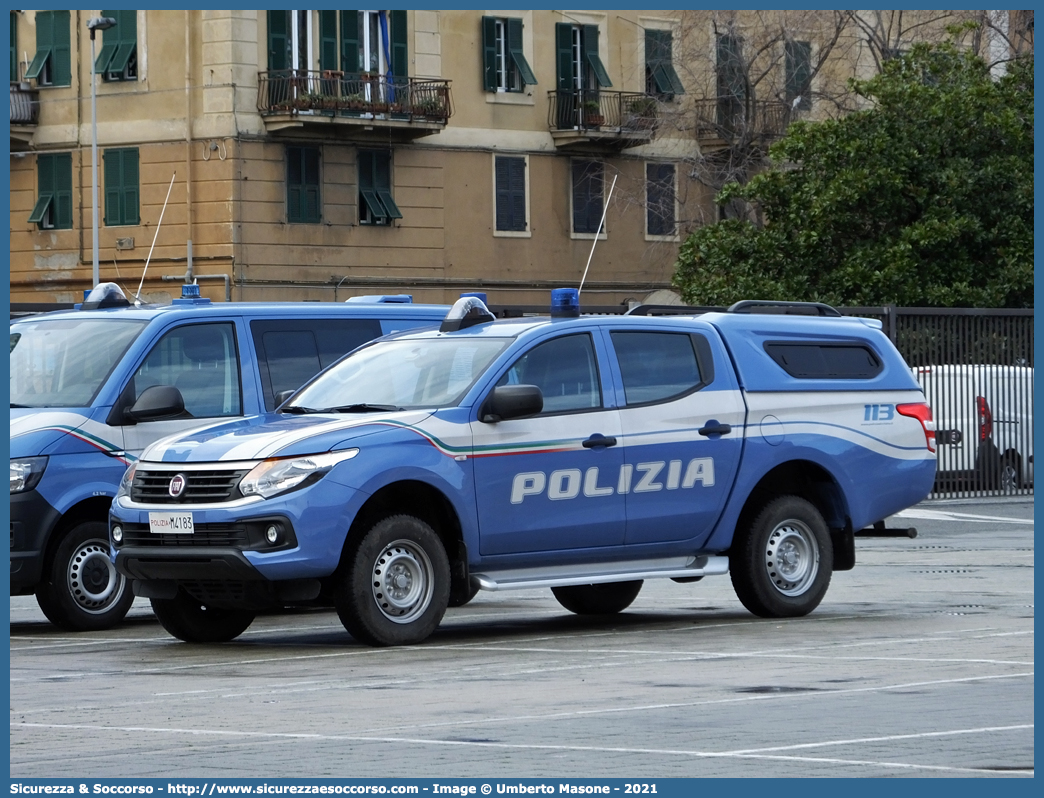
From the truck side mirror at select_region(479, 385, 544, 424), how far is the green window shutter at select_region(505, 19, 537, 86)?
35683 mm

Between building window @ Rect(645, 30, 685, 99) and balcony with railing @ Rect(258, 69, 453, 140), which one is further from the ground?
building window @ Rect(645, 30, 685, 99)

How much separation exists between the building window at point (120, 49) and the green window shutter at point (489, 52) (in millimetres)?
7457

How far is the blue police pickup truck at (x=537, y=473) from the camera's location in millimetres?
11945

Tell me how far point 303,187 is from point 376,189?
5.59ft

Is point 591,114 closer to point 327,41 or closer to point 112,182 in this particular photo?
point 327,41

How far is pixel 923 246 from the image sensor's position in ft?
115

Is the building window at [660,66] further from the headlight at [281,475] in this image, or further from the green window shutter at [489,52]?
the headlight at [281,475]

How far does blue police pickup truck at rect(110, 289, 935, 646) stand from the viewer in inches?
470

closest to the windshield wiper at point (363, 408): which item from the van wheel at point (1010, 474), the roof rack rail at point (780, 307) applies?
the roof rack rail at point (780, 307)

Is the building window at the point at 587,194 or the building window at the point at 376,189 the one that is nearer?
the building window at the point at 376,189

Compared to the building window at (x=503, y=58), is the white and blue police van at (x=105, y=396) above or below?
below

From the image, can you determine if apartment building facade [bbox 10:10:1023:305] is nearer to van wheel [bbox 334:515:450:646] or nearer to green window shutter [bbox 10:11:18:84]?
green window shutter [bbox 10:11:18:84]

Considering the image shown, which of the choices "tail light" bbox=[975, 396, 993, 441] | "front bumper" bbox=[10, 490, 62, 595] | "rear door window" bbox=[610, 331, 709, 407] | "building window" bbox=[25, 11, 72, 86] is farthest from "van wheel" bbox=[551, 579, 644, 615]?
"building window" bbox=[25, 11, 72, 86]

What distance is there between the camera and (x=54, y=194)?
46.2 m
